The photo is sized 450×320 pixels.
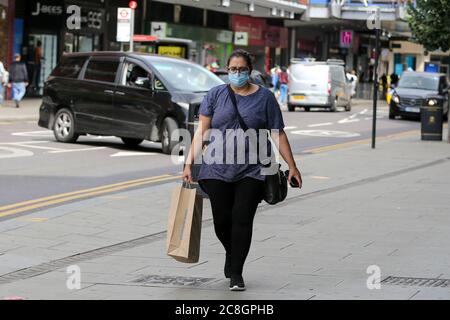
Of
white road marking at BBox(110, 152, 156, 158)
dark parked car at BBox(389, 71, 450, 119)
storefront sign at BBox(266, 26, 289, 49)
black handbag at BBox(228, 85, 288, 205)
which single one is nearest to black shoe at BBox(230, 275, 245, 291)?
black handbag at BBox(228, 85, 288, 205)

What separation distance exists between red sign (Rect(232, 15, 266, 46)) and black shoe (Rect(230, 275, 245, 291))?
47.8 meters

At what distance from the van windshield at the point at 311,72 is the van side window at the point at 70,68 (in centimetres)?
2005

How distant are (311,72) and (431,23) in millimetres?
13142

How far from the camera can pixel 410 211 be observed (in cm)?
1184

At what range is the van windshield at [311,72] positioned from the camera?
39.7 metres

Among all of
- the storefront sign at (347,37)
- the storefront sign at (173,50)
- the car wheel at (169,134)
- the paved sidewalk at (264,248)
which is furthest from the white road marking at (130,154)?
the storefront sign at (347,37)

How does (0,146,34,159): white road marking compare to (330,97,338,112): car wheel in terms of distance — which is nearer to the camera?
(0,146,34,159): white road marking

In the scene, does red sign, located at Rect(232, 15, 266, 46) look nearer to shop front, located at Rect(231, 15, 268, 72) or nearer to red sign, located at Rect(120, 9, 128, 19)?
shop front, located at Rect(231, 15, 268, 72)

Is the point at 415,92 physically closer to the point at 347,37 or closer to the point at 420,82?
the point at 420,82

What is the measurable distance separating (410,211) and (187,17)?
38.0 meters

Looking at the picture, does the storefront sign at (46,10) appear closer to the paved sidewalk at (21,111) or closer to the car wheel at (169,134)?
the paved sidewalk at (21,111)

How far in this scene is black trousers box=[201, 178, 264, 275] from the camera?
742cm

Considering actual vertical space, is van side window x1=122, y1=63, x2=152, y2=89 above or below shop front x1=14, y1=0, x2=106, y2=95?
below
